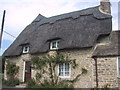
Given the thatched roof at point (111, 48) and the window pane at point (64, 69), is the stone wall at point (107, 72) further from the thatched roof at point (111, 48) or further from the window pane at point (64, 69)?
the window pane at point (64, 69)

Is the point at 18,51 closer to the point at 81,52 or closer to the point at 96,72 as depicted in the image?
the point at 81,52

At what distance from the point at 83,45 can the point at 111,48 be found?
218 cm

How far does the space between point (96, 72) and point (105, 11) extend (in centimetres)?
655

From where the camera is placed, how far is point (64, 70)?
14219 mm

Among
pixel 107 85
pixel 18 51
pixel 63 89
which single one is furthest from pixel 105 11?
pixel 18 51

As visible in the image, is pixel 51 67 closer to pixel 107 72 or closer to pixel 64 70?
pixel 64 70

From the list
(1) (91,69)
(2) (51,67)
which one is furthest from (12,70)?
(1) (91,69)

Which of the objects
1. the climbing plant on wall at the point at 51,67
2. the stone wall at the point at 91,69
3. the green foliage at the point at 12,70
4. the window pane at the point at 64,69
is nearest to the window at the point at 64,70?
the window pane at the point at 64,69

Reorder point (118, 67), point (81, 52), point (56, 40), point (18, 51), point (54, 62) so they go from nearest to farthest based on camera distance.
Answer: point (118, 67)
point (81, 52)
point (54, 62)
point (56, 40)
point (18, 51)

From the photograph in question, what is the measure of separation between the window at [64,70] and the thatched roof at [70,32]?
158cm

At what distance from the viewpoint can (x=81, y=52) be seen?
1345cm

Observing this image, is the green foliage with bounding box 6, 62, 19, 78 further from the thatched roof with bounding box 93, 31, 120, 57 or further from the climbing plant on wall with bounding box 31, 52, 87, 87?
the thatched roof with bounding box 93, 31, 120, 57

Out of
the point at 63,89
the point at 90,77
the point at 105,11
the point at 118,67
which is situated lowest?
the point at 63,89

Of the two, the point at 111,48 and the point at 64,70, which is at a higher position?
the point at 111,48
